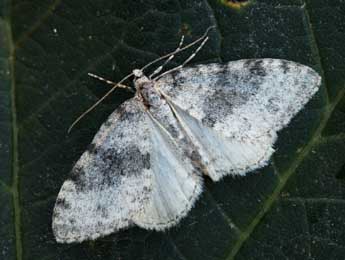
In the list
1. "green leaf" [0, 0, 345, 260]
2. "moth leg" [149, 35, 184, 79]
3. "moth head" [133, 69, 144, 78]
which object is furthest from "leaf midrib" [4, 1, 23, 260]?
"moth leg" [149, 35, 184, 79]

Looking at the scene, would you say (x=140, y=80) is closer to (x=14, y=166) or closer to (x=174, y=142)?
(x=174, y=142)

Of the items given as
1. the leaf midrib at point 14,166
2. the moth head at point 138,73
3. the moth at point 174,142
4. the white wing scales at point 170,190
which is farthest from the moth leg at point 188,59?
the leaf midrib at point 14,166

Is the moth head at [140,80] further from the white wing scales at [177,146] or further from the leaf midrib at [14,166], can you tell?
the leaf midrib at [14,166]

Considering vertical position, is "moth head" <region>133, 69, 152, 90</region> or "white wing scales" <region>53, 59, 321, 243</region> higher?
"moth head" <region>133, 69, 152, 90</region>

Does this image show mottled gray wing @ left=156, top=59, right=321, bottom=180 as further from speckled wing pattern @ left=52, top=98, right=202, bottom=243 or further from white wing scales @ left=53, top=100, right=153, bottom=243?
white wing scales @ left=53, top=100, right=153, bottom=243

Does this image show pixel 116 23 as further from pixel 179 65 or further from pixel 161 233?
pixel 161 233

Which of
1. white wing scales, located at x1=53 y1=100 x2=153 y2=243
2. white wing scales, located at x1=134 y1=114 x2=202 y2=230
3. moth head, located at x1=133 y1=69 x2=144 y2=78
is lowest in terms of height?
white wing scales, located at x1=134 y1=114 x2=202 y2=230

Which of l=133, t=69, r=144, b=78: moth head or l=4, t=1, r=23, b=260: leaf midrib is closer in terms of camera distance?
l=4, t=1, r=23, b=260: leaf midrib

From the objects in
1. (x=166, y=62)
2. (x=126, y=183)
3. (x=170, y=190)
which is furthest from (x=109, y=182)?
(x=166, y=62)
